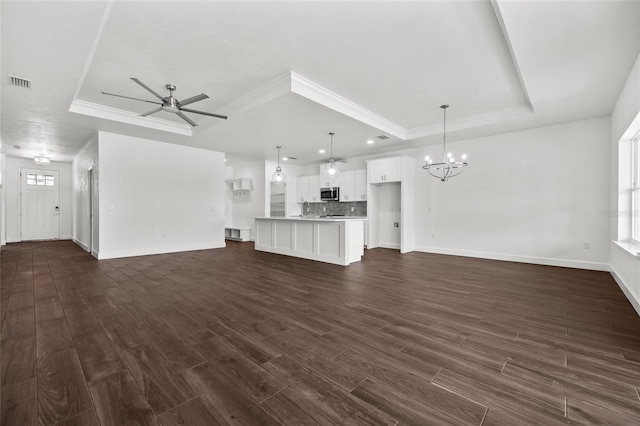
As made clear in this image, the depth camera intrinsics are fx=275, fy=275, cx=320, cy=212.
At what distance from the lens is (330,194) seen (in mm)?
8688

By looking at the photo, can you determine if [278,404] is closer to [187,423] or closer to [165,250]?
[187,423]

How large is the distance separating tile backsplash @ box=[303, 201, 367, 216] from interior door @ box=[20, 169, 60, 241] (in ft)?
28.9

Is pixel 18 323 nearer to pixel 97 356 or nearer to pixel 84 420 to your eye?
pixel 97 356

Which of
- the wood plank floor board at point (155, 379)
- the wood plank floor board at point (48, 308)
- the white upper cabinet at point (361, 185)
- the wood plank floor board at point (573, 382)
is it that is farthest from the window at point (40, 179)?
the wood plank floor board at point (573, 382)

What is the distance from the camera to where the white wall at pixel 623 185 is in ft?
10.5

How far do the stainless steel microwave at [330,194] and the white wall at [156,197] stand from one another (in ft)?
10.3

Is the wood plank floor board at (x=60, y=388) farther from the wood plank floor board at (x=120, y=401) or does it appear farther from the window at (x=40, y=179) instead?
the window at (x=40, y=179)

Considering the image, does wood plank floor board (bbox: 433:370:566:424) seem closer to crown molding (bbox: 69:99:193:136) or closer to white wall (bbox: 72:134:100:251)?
crown molding (bbox: 69:99:193:136)

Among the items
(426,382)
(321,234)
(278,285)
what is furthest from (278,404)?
(321,234)

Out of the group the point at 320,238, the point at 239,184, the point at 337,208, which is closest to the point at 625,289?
the point at 320,238

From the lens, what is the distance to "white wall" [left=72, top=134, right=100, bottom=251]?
618cm

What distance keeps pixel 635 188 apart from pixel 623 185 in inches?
10.5

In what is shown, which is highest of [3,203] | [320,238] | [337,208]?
[3,203]

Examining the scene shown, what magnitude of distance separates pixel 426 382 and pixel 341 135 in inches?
203
